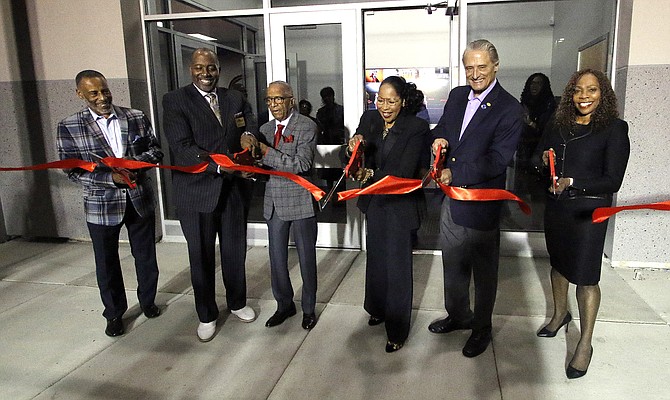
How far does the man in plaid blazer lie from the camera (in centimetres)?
305

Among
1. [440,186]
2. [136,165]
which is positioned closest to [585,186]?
[440,186]

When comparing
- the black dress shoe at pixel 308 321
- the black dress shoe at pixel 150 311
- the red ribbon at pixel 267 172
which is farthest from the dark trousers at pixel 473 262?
the black dress shoe at pixel 150 311

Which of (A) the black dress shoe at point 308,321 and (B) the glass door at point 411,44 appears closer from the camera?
(A) the black dress shoe at point 308,321

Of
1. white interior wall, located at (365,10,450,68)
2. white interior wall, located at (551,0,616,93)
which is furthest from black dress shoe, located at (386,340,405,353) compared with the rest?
white interior wall, located at (365,10,450,68)

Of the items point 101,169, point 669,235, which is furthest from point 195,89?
point 669,235

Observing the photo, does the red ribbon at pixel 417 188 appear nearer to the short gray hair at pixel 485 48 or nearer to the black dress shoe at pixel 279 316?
the short gray hair at pixel 485 48

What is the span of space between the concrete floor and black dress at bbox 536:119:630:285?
24.4 inches

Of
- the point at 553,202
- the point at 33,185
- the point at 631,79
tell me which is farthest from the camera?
the point at 33,185

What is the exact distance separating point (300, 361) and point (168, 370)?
0.78 m

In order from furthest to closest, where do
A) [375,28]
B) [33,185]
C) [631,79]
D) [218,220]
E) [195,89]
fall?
[375,28] < [33,185] < [631,79] < [218,220] < [195,89]

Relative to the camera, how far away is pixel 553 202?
2750mm

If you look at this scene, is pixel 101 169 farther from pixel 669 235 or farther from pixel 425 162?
pixel 669 235

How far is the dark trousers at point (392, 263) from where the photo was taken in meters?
2.85

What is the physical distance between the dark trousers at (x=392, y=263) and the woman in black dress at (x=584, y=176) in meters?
0.86
